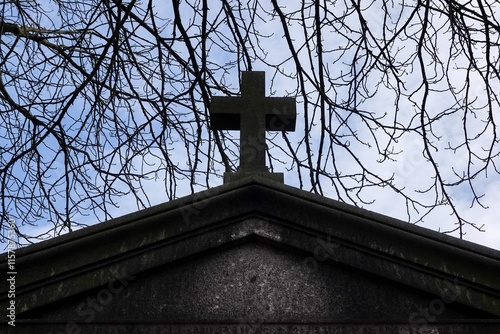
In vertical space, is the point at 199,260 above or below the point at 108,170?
below

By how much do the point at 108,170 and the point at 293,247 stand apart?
303 centimetres

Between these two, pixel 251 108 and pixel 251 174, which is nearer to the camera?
pixel 251 174

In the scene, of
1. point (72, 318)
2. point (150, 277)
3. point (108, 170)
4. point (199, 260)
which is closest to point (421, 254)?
point (199, 260)

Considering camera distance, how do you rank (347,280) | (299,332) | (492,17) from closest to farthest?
(299,332)
(347,280)
(492,17)

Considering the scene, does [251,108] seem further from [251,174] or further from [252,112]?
[251,174]

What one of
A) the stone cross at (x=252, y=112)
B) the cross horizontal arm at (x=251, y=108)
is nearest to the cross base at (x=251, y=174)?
the stone cross at (x=252, y=112)

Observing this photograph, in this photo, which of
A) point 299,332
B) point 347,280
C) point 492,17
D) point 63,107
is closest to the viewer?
point 299,332

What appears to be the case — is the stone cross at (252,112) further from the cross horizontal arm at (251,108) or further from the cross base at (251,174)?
the cross base at (251,174)

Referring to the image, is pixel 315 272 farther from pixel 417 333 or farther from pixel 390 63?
pixel 390 63

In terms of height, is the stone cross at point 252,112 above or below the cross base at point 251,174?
above

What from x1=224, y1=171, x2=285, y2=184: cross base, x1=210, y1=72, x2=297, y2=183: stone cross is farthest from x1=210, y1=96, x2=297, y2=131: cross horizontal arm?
x1=224, y1=171, x2=285, y2=184: cross base

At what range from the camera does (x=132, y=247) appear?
2992 millimetres

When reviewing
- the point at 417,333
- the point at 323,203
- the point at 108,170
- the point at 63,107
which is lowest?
the point at 417,333

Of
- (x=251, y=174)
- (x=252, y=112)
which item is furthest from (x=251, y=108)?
(x=251, y=174)
